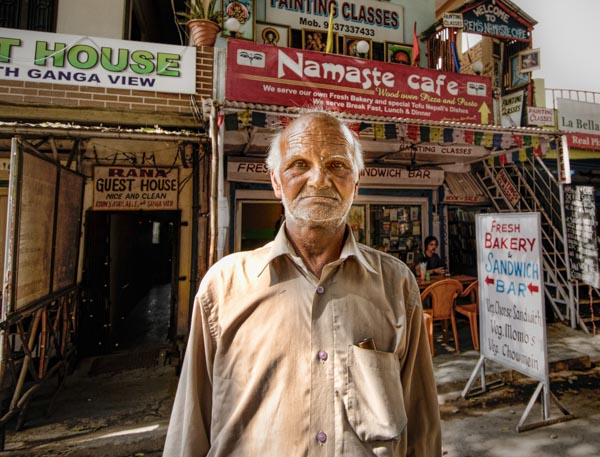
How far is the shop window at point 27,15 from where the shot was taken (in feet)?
19.8

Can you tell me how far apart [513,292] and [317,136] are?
375cm

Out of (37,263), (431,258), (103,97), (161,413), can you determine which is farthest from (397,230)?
(37,263)

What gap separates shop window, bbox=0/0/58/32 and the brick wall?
1384 millimetres

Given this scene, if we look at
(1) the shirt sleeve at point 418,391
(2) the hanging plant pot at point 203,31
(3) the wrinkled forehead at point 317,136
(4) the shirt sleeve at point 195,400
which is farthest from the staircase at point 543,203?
(4) the shirt sleeve at point 195,400

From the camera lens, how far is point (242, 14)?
710 centimetres

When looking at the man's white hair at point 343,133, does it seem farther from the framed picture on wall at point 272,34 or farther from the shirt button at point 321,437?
the framed picture on wall at point 272,34

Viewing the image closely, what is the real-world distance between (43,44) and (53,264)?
376cm

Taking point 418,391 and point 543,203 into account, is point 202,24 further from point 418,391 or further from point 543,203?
point 543,203

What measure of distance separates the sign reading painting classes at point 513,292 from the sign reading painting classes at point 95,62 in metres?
5.62

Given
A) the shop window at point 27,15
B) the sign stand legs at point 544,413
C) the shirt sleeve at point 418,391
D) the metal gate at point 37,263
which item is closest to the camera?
the shirt sleeve at point 418,391

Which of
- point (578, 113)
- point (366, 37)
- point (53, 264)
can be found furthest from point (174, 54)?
point (578, 113)

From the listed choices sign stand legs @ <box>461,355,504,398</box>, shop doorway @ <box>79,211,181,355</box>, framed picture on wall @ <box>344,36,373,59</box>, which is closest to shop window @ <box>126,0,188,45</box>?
framed picture on wall @ <box>344,36,373,59</box>

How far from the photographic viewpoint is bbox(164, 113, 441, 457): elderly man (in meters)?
1.32

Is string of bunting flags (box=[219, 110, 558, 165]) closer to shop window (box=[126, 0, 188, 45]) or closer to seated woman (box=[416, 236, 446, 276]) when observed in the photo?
seated woman (box=[416, 236, 446, 276])
